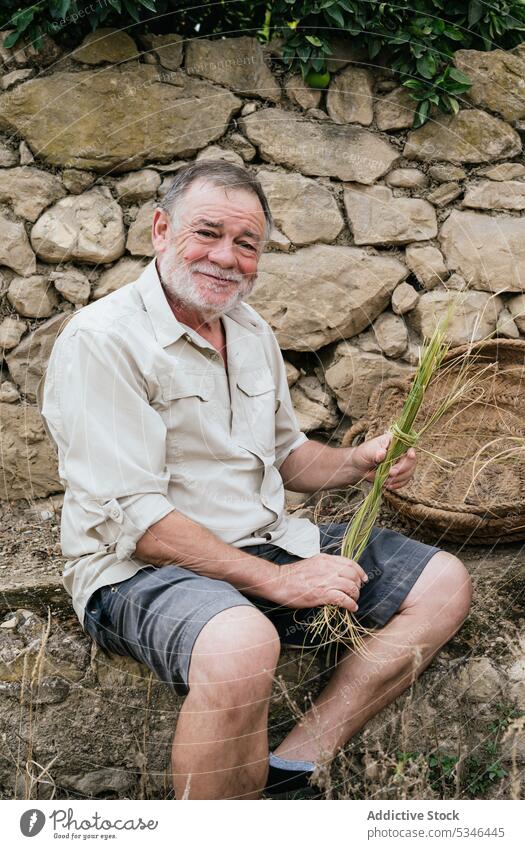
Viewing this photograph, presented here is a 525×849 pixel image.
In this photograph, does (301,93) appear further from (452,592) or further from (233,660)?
(233,660)

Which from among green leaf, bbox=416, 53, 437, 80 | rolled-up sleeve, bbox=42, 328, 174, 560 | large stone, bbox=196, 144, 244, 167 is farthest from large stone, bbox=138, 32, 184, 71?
rolled-up sleeve, bbox=42, 328, 174, 560

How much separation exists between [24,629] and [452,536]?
1.24m

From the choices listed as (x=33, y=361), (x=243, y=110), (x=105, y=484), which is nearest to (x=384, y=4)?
(x=243, y=110)

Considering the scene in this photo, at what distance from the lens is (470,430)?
3.03m

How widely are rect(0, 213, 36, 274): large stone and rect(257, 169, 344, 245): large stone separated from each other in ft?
2.63

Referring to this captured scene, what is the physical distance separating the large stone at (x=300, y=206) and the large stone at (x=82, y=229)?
0.52m

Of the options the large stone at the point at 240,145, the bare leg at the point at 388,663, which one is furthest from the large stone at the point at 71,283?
the bare leg at the point at 388,663

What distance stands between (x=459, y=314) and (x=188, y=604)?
1.70 metres

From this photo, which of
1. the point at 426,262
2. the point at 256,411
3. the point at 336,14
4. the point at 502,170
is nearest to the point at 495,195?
the point at 502,170

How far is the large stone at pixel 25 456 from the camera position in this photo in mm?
2908

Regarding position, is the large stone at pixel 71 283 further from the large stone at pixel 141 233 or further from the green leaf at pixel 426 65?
the green leaf at pixel 426 65

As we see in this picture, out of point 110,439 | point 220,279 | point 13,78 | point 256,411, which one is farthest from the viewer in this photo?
point 13,78

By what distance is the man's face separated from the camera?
6.72ft

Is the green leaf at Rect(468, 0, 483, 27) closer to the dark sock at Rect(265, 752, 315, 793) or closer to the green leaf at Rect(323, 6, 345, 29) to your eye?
the green leaf at Rect(323, 6, 345, 29)
